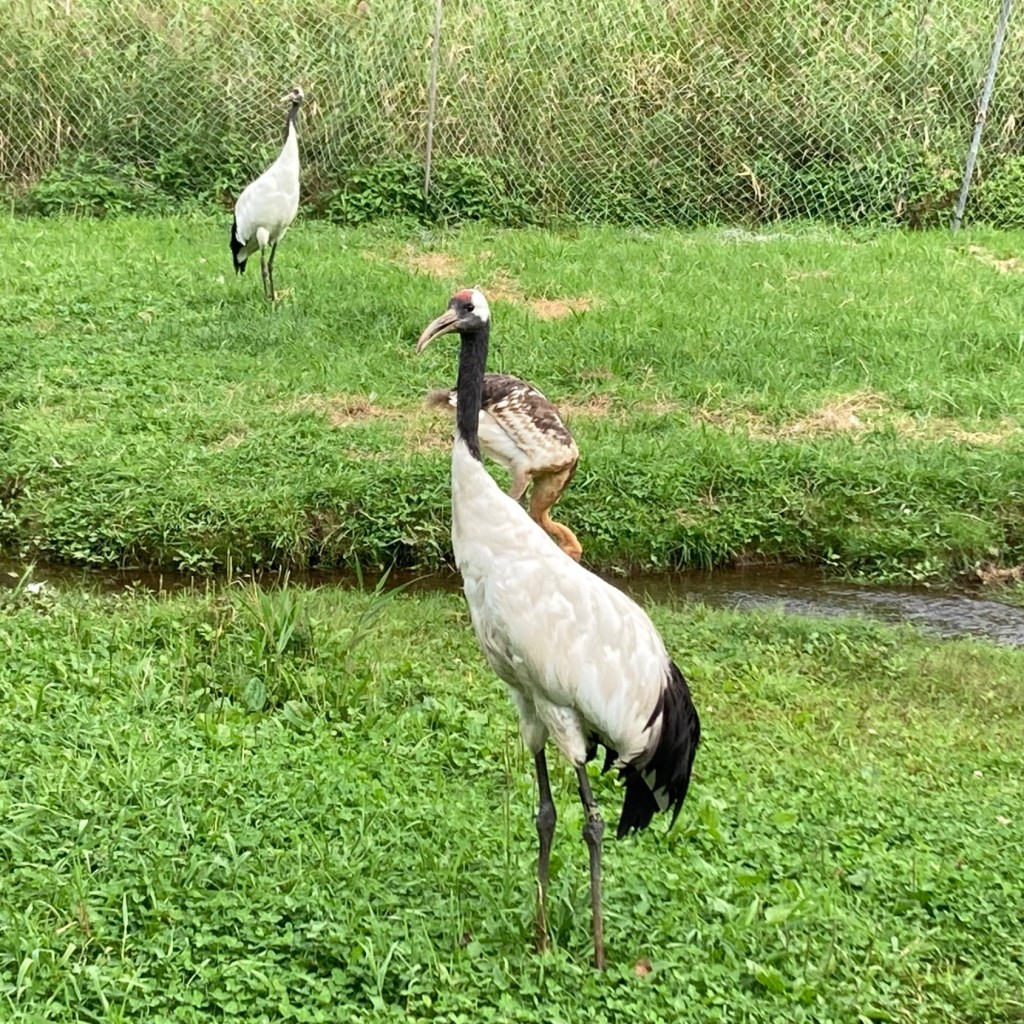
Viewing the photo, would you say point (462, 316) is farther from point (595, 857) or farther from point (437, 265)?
point (437, 265)

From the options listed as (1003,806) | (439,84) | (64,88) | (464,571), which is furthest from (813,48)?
(464,571)

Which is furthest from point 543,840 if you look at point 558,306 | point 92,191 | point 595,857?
point 92,191

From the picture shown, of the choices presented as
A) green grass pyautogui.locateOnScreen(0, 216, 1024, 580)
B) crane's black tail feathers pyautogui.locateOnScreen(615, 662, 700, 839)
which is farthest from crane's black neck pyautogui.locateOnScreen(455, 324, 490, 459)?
green grass pyautogui.locateOnScreen(0, 216, 1024, 580)

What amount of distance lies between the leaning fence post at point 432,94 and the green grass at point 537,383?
3.45ft

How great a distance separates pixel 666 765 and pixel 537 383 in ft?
15.2

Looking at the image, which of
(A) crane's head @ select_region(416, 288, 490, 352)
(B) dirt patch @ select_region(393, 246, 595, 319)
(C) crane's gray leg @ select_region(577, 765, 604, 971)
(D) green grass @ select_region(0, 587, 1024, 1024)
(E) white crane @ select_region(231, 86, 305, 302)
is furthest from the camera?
(E) white crane @ select_region(231, 86, 305, 302)

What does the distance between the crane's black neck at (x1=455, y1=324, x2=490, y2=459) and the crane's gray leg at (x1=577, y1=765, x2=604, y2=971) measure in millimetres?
895

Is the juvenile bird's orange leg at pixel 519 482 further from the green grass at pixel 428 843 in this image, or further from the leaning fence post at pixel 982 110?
the leaning fence post at pixel 982 110

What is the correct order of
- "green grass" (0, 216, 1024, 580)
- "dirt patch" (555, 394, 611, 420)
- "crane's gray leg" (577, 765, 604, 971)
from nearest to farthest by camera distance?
"crane's gray leg" (577, 765, 604, 971)
"green grass" (0, 216, 1024, 580)
"dirt patch" (555, 394, 611, 420)

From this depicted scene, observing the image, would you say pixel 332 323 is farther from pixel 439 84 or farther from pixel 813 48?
pixel 813 48

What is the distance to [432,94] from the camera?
10.9m

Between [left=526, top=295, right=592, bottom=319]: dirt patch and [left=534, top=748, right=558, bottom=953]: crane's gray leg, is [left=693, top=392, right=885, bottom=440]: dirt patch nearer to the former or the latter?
[left=526, top=295, right=592, bottom=319]: dirt patch

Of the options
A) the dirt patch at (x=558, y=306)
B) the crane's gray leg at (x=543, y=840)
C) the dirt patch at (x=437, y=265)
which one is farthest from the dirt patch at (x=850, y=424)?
the crane's gray leg at (x=543, y=840)

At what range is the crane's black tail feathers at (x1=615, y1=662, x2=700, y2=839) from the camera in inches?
130
